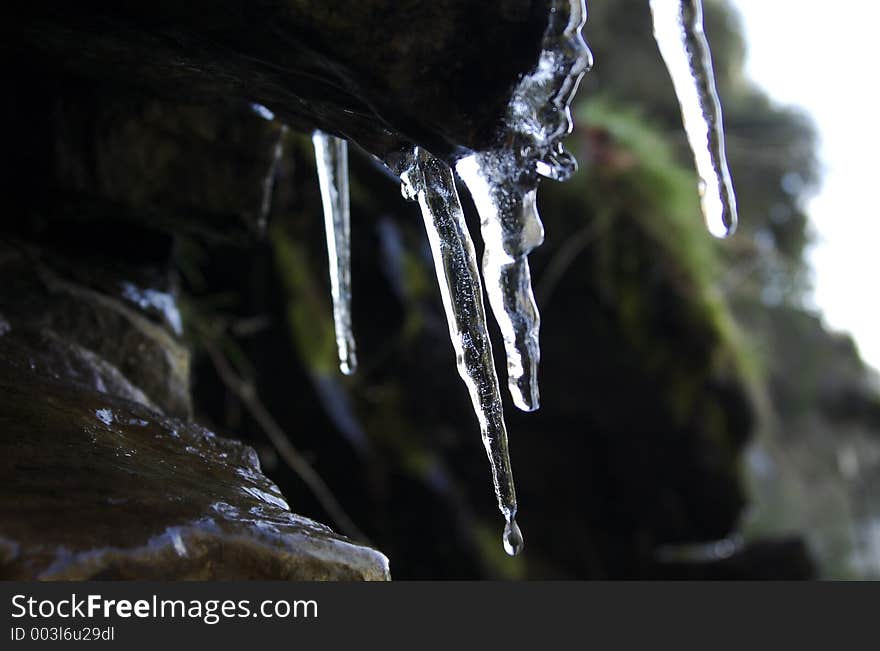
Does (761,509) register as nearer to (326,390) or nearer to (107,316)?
(326,390)

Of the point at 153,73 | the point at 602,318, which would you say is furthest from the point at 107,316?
the point at 602,318

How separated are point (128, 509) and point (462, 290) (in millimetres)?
712

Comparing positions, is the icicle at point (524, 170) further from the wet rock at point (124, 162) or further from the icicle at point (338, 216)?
the wet rock at point (124, 162)

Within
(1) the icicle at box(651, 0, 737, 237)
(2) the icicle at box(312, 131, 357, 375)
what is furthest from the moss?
(1) the icicle at box(651, 0, 737, 237)

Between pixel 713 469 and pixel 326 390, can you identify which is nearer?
pixel 326 390

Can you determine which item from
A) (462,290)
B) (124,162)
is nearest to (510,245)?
(462,290)

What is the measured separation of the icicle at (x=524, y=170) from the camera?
1.13 meters

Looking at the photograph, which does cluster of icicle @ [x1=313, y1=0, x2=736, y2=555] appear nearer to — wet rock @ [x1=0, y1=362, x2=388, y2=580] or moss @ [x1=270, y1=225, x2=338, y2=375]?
wet rock @ [x1=0, y1=362, x2=388, y2=580]

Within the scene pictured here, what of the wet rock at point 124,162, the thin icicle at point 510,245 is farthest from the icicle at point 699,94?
the wet rock at point 124,162

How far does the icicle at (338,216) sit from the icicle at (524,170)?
24.6 inches

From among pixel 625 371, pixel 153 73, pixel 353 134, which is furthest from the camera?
pixel 625 371

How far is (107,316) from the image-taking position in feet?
6.05

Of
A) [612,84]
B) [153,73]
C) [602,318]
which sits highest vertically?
[612,84]

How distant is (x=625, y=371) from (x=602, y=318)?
0.30 metres
